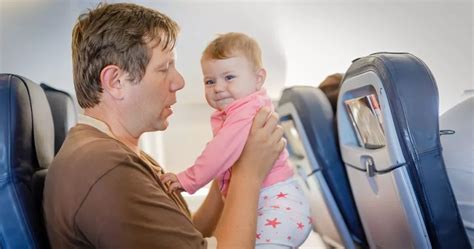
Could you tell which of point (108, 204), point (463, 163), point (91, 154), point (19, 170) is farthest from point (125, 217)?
point (463, 163)

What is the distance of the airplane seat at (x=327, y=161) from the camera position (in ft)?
6.02

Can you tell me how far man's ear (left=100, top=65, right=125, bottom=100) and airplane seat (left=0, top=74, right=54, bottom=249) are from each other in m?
0.18

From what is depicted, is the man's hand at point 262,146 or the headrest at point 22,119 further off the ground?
the headrest at point 22,119

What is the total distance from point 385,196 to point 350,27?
4.48 ft

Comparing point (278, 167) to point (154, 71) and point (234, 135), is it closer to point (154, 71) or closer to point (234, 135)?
point (234, 135)

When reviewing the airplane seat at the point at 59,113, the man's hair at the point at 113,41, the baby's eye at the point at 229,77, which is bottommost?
the airplane seat at the point at 59,113

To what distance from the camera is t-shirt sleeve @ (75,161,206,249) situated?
75cm

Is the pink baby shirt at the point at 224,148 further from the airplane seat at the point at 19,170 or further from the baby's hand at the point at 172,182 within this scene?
the airplane seat at the point at 19,170

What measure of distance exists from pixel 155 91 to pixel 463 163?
0.96 metres

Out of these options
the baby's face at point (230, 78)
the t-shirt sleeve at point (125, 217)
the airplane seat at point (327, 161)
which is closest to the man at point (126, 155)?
the t-shirt sleeve at point (125, 217)

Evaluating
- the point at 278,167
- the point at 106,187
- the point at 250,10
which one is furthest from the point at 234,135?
the point at 250,10

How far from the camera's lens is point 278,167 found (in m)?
1.23

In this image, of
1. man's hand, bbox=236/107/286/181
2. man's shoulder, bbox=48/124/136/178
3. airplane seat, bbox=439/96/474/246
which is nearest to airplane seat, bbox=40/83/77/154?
man's shoulder, bbox=48/124/136/178

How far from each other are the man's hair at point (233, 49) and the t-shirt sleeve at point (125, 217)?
55 cm
